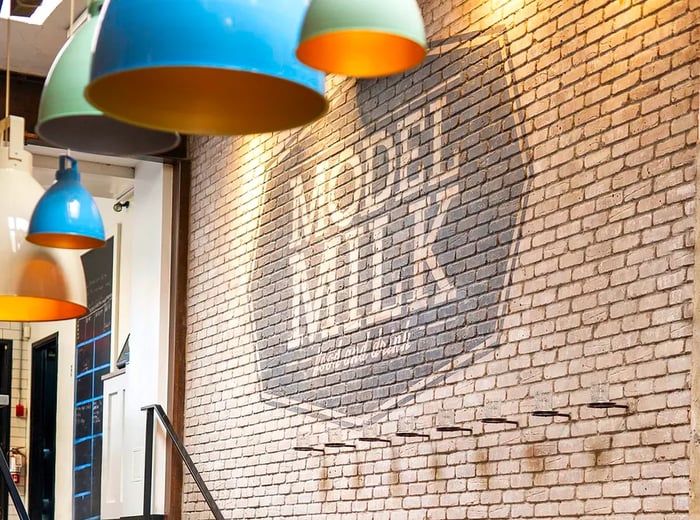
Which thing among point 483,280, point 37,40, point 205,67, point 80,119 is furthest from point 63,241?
point 37,40

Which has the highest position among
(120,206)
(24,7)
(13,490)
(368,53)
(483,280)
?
(24,7)

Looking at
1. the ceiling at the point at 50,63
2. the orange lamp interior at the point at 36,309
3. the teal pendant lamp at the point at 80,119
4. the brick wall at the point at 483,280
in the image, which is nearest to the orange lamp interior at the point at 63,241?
the orange lamp interior at the point at 36,309

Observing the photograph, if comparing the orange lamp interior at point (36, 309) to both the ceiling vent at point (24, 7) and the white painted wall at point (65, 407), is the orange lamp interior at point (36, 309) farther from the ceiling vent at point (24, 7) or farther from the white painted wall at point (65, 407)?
the white painted wall at point (65, 407)

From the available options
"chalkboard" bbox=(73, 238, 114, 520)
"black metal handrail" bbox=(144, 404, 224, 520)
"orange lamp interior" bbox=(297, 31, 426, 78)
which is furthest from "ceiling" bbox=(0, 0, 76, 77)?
"orange lamp interior" bbox=(297, 31, 426, 78)

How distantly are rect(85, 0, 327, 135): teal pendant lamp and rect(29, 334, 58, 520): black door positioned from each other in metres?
11.2

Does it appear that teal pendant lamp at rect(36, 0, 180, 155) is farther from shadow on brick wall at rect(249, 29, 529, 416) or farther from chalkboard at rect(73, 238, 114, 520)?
chalkboard at rect(73, 238, 114, 520)

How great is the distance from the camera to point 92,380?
11.6 metres

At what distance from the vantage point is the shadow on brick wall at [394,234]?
5.40 m

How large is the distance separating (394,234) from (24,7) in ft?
10.1

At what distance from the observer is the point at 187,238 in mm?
8961

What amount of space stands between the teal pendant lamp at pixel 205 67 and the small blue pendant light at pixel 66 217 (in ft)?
4.08

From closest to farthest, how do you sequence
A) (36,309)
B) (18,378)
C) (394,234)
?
(36,309) < (394,234) < (18,378)

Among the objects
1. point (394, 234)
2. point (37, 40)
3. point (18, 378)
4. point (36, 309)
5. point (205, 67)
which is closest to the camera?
point (205, 67)

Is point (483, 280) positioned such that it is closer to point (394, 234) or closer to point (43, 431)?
point (394, 234)
